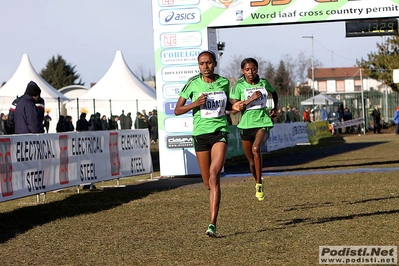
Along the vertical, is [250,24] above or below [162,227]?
above

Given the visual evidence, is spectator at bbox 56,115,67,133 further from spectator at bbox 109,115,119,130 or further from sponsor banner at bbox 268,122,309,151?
sponsor banner at bbox 268,122,309,151

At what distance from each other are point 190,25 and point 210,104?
1143 centimetres

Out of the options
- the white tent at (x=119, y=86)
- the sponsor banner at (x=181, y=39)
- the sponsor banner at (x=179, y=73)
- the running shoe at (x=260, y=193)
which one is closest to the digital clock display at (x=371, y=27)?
the sponsor banner at (x=181, y=39)

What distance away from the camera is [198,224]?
11.5 m

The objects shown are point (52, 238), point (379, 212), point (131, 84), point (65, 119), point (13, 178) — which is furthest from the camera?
point (131, 84)

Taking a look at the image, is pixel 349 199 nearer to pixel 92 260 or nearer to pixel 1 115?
pixel 92 260

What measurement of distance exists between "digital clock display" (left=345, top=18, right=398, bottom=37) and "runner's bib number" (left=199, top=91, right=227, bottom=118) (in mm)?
11747

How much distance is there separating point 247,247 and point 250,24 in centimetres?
1248

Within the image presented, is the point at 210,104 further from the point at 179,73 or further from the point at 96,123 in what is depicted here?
the point at 96,123

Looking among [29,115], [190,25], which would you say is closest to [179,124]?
[190,25]

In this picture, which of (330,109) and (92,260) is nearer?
(92,260)

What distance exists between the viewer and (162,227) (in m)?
11.5

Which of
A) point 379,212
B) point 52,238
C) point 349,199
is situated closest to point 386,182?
point 349,199

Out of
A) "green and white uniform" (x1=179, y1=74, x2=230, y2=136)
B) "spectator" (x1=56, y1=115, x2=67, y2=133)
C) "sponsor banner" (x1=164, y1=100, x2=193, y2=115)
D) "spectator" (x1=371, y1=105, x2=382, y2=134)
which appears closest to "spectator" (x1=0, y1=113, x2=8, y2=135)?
"spectator" (x1=56, y1=115, x2=67, y2=133)
